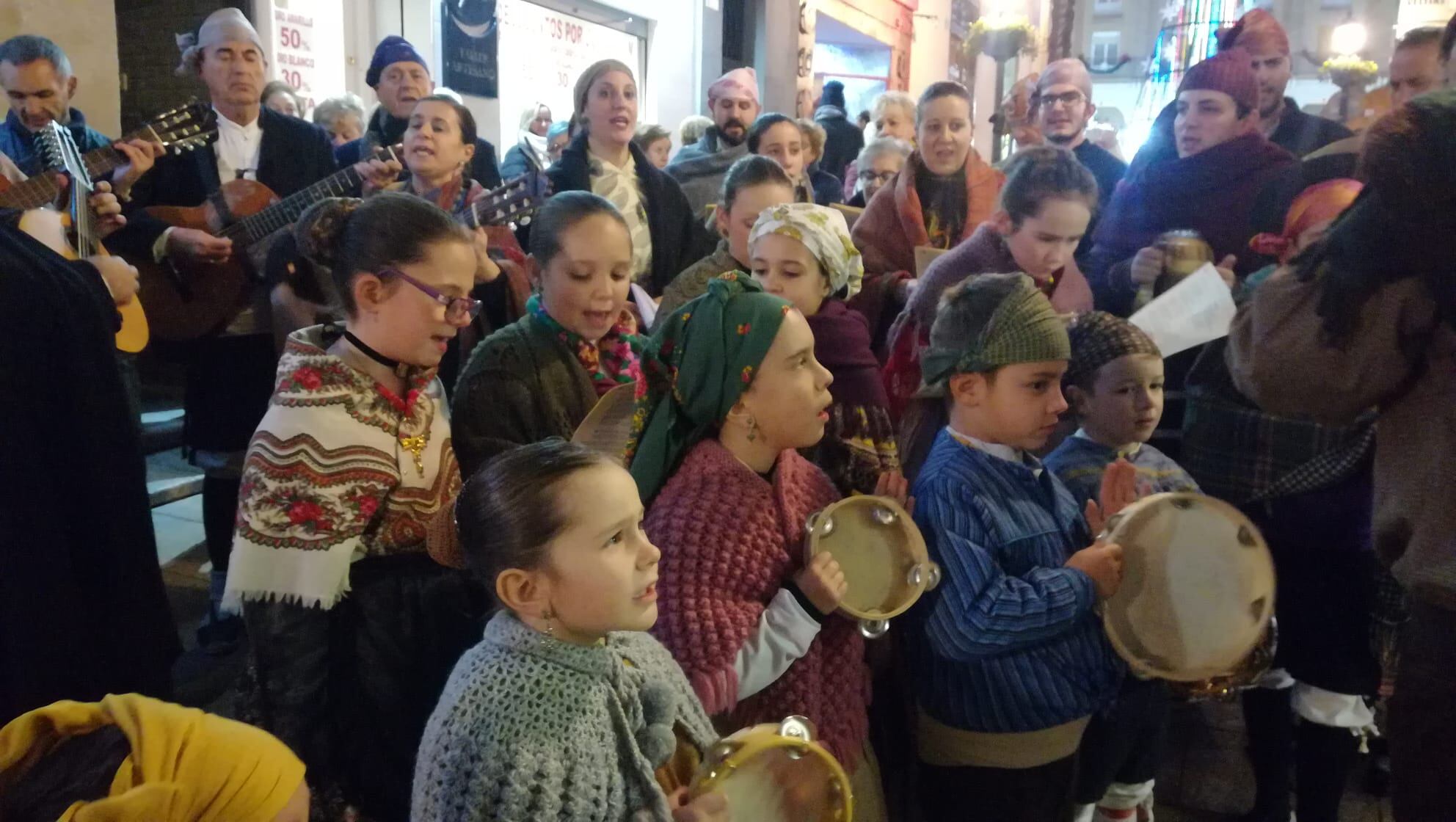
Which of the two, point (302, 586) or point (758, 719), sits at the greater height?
point (302, 586)

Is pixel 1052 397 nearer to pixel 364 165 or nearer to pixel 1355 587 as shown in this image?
pixel 1355 587

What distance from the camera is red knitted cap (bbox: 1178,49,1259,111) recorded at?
10.6ft

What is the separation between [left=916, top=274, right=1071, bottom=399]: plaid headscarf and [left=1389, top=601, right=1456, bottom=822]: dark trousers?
74cm

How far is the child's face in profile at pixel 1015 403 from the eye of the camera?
1905 mm

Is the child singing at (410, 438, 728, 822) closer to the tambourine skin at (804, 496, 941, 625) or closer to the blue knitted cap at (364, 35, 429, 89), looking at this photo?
the tambourine skin at (804, 496, 941, 625)

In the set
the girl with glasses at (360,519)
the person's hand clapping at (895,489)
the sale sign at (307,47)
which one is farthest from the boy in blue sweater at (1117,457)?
the sale sign at (307,47)

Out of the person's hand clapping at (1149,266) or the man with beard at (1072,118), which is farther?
the man with beard at (1072,118)

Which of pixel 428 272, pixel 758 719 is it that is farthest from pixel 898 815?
pixel 428 272

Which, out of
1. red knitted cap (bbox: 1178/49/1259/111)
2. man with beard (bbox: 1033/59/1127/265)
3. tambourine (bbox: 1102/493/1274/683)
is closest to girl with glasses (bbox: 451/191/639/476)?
tambourine (bbox: 1102/493/1274/683)

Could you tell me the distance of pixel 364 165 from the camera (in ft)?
11.1

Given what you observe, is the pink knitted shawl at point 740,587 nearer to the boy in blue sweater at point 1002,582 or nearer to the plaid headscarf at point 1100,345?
the boy in blue sweater at point 1002,582

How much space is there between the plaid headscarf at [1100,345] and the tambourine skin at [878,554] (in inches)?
31.5

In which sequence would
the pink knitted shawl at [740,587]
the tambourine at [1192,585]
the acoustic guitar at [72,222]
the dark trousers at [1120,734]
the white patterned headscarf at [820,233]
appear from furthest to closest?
the white patterned headscarf at [820,233], the acoustic guitar at [72,222], the dark trousers at [1120,734], the tambourine at [1192,585], the pink knitted shawl at [740,587]

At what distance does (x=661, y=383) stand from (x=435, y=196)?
185 centimetres
